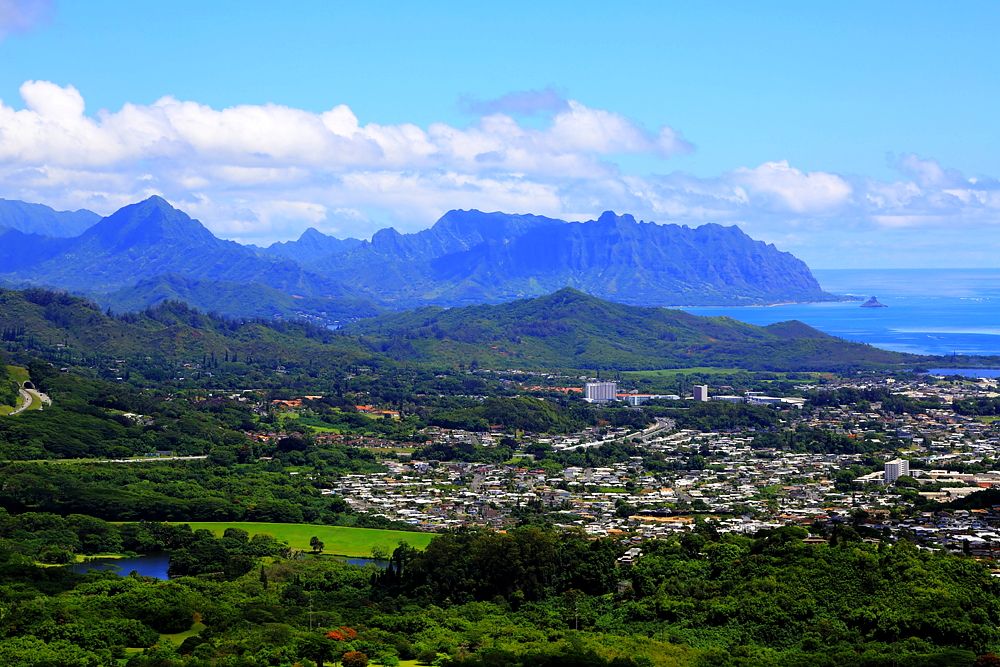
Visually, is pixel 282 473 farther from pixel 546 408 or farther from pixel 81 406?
pixel 546 408

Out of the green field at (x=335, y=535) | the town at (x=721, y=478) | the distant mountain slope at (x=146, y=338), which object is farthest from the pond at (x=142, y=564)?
the distant mountain slope at (x=146, y=338)

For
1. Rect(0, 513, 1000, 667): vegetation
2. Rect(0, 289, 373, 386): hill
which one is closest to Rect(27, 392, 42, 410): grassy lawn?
Rect(0, 289, 373, 386): hill

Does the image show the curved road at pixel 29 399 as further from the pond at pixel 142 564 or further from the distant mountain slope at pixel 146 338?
the distant mountain slope at pixel 146 338

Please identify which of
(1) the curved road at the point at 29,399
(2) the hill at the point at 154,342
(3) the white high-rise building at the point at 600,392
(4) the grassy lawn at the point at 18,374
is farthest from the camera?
(2) the hill at the point at 154,342

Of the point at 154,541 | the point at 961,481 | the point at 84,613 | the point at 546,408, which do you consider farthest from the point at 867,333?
the point at 84,613

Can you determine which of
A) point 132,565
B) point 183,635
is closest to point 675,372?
point 132,565
